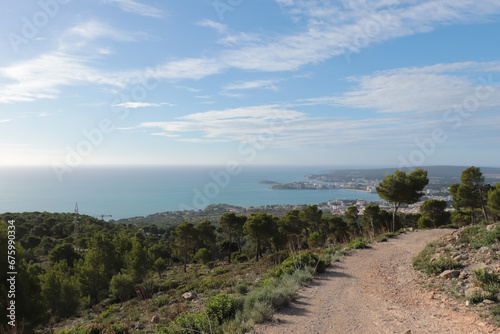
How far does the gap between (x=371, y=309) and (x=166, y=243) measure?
3896 cm

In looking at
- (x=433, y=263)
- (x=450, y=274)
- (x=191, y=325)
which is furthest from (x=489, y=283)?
(x=191, y=325)

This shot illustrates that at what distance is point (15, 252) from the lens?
905cm

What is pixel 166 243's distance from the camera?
40.2 metres

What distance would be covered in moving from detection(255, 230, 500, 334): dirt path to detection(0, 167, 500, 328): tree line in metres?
3.87

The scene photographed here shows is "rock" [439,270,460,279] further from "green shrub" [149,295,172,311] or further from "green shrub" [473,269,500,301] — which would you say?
"green shrub" [149,295,172,311]

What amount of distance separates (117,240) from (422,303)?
25527mm

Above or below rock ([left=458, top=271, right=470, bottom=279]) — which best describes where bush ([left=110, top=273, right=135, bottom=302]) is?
below

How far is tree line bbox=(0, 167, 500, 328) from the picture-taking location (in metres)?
16.2

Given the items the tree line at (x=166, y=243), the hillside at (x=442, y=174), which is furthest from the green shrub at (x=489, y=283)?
the hillside at (x=442, y=174)

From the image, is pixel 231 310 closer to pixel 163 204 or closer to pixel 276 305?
pixel 276 305

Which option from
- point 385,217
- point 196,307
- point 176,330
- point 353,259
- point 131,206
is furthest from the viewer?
point 131,206

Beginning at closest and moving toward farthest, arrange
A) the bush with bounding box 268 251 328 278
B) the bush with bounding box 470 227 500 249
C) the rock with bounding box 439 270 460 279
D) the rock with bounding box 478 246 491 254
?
the rock with bounding box 439 270 460 279 < the rock with bounding box 478 246 491 254 < the bush with bounding box 470 227 500 249 < the bush with bounding box 268 251 328 278

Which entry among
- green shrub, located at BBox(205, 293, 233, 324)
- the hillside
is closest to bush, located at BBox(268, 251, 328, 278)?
green shrub, located at BBox(205, 293, 233, 324)

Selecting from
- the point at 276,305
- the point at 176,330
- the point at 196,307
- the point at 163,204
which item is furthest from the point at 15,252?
the point at 163,204
